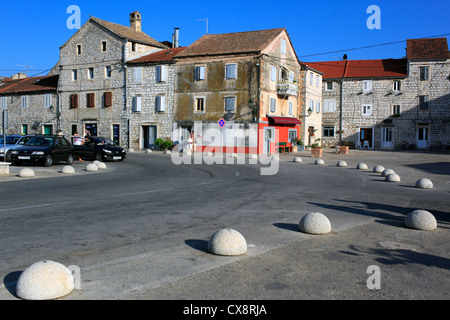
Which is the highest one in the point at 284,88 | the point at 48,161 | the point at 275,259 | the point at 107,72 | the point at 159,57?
the point at 159,57

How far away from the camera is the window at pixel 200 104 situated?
39188 millimetres

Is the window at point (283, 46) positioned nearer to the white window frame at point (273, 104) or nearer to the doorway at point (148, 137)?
the white window frame at point (273, 104)

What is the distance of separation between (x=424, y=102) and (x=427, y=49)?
6050 millimetres

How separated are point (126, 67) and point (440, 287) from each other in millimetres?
40998

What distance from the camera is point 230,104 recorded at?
37688mm

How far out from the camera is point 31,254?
5848 millimetres

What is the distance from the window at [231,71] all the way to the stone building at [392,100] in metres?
16.6

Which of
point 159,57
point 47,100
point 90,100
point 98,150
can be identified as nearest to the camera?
point 98,150

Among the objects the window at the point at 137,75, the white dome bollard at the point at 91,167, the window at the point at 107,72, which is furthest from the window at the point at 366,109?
the white dome bollard at the point at 91,167

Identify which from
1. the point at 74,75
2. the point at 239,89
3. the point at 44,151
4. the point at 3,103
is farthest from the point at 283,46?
the point at 3,103

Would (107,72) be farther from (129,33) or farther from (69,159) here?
(69,159)

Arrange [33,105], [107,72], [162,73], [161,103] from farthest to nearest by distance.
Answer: [33,105], [107,72], [161,103], [162,73]
